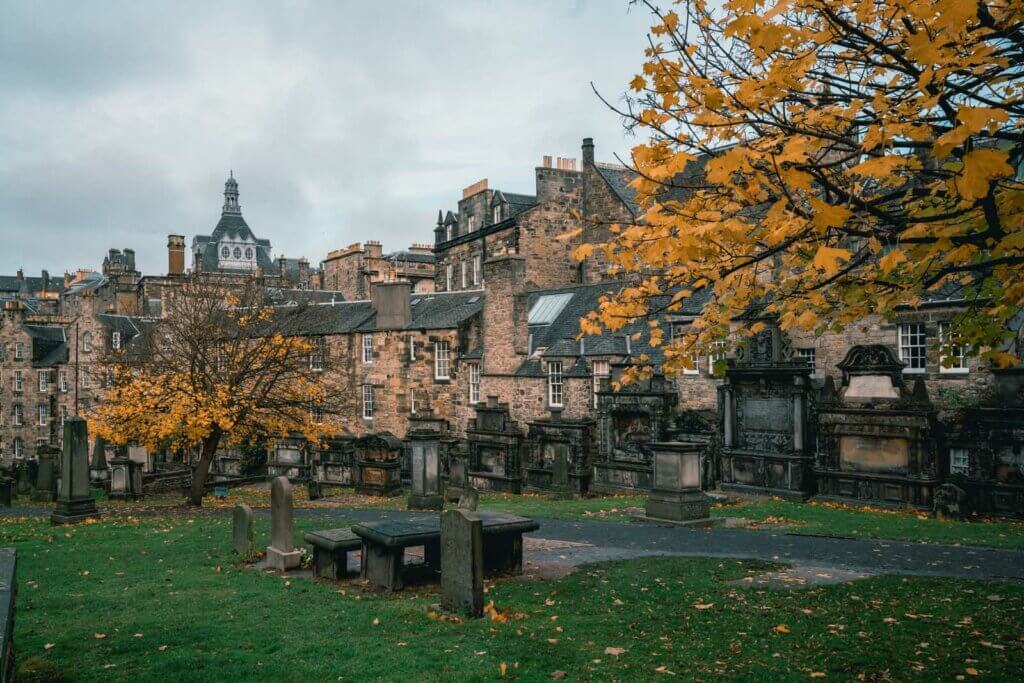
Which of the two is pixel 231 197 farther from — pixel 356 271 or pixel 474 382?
pixel 474 382

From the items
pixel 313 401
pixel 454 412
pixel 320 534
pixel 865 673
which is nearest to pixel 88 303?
pixel 454 412

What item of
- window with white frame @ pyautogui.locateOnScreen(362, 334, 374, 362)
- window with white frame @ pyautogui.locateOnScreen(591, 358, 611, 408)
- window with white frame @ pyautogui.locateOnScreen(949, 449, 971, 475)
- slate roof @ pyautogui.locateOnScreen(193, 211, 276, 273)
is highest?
slate roof @ pyautogui.locateOnScreen(193, 211, 276, 273)

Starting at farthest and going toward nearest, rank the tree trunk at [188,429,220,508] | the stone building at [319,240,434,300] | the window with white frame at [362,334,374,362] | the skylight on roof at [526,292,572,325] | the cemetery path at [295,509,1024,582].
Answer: the stone building at [319,240,434,300], the window with white frame at [362,334,374,362], the skylight on roof at [526,292,572,325], the tree trunk at [188,429,220,508], the cemetery path at [295,509,1024,582]

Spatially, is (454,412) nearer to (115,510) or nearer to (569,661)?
(115,510)

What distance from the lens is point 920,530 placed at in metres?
14.6

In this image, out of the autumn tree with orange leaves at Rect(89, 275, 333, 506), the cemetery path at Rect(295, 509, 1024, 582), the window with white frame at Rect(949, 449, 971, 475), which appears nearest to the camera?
the cemetery path at Rect(295, 509, 1024, 582)

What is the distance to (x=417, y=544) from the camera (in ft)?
33.1

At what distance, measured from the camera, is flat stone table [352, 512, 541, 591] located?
1005cm

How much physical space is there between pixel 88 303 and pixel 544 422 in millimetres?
42019

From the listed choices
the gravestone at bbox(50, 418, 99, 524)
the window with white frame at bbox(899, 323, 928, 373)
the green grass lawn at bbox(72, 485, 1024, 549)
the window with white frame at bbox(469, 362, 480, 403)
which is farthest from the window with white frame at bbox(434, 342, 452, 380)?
the window with white frame at bbox(899, 323, 928, 373)

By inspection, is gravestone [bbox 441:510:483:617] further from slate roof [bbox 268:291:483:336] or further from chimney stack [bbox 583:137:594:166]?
chimney stack [bbox 583:137:594:166]

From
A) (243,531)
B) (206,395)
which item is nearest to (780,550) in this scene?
(243,531)

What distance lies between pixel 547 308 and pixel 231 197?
407ft

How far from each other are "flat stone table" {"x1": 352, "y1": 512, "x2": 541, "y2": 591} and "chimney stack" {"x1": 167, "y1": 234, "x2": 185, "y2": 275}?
51816mm
